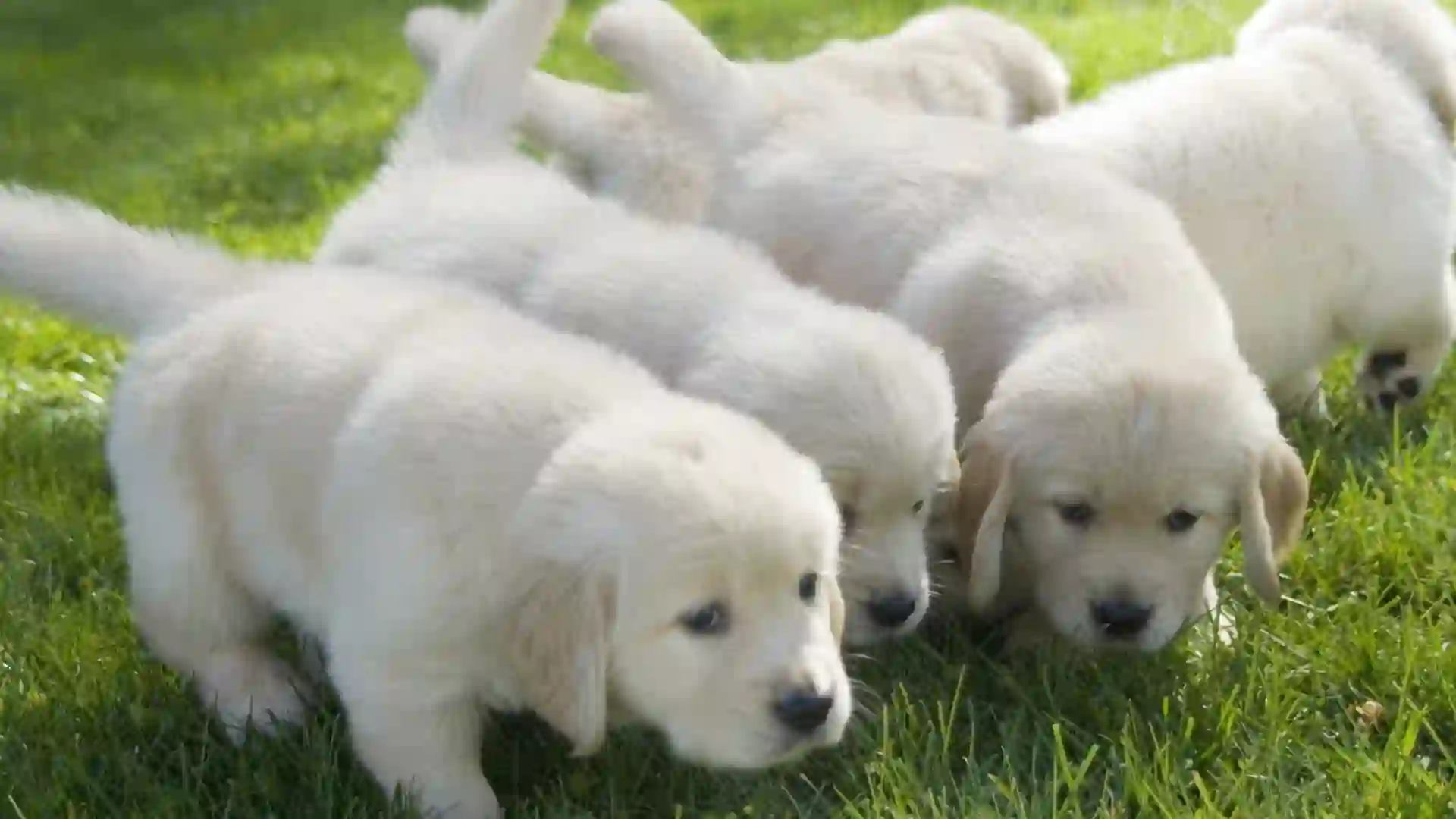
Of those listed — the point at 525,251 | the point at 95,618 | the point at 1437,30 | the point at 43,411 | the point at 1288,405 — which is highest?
the point at 1437,30

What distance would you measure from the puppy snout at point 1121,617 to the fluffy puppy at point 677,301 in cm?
36

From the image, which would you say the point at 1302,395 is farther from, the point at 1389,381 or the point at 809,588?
the point at 809,588

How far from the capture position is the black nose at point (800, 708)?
269 cm

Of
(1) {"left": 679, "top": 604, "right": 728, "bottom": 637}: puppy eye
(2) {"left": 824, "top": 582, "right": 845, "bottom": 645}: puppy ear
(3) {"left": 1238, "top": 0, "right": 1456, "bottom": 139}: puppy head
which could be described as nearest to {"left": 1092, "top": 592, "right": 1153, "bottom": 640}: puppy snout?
(2) {"left": 824, "top": 582, "right": 845, "bottom": 645}: puppy ear

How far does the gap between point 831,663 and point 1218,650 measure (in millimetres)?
951

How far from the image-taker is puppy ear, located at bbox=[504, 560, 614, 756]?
2.69m

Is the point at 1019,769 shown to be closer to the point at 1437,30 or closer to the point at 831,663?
the point at 831,663

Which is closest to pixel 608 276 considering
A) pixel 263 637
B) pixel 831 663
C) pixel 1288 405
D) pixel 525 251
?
pixel 525 251

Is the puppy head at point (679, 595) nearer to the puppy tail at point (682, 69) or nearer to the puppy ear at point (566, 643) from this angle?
the puppy ear at point (566, 643)

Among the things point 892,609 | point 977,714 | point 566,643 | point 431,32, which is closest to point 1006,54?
point 431,32

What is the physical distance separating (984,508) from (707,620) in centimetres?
94

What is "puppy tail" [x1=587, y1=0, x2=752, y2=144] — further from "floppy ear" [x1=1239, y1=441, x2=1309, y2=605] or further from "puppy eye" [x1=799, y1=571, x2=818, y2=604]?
"puppy eye" [x1=799, y1=571, x2=818, y2=604]

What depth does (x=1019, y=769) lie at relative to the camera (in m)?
3.02

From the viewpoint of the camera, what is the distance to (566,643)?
2686mm
